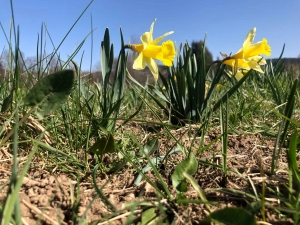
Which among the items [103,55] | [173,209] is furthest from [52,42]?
[173,209]

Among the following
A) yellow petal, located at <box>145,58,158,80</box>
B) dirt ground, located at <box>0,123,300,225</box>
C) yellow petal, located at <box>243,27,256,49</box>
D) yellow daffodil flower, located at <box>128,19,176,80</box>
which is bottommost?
dirt ground, located at <box>0,123,300,225</box>

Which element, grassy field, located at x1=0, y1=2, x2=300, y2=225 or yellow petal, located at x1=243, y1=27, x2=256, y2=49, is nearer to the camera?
grassy field, located at x1=0, y1=2, x2=300, y2=225

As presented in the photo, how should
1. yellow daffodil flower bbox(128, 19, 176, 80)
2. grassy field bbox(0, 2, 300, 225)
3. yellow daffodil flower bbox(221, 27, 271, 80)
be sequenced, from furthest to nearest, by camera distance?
yellow daffodil flower bbox(221, 27, 271, 80)
yellow daffodil flower bbox(128, 19, 176, 80)
grassy field bbox(0, 2, 300, 225)

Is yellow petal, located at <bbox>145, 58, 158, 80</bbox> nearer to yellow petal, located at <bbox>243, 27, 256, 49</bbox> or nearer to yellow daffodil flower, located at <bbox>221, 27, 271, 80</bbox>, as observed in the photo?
yellow daffodil flower, located at <bbox>221, 27, 271, 80</bbox>

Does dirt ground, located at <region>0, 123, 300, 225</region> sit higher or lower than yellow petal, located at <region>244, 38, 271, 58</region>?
lower

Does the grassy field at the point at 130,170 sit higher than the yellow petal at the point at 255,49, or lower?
lower

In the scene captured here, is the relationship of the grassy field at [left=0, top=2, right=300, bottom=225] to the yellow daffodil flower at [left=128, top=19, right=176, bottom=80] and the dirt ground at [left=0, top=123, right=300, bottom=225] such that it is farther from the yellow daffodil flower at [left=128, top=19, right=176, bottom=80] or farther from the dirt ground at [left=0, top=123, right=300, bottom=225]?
the yellow daffodil flower at [left=128, top=19, right=176, bottom=80]

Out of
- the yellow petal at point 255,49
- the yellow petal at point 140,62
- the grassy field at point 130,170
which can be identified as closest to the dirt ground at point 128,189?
the grassy field at point 130,170

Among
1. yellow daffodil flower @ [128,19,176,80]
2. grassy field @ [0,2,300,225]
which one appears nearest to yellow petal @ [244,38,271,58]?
grassy field @ [0,2,300,225]

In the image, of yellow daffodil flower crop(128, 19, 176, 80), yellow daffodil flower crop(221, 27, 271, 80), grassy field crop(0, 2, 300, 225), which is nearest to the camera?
grassy field crop(0, 2, 300, 225)

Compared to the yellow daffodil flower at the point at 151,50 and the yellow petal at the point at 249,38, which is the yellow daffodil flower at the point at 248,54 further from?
the yellow daffodil flower at the point at 151,50
